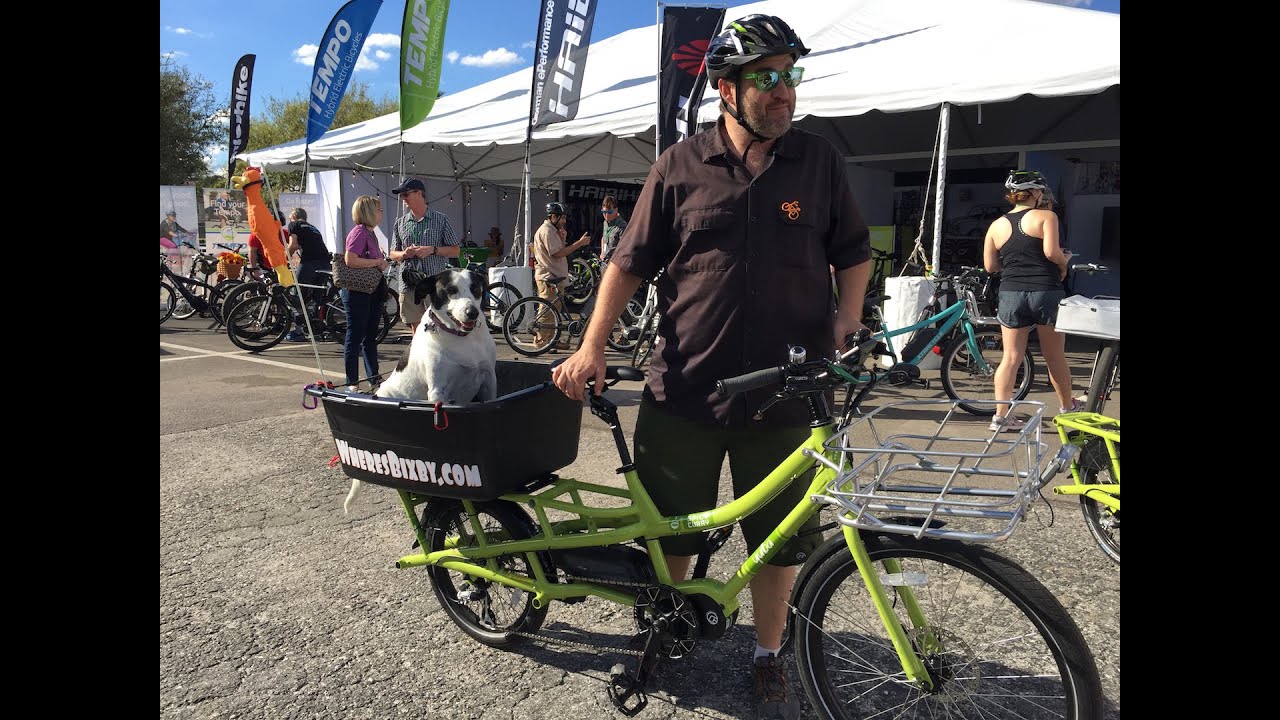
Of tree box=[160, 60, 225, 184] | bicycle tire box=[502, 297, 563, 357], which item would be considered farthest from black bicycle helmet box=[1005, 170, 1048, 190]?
tree box=[160, 60, 225, 184]

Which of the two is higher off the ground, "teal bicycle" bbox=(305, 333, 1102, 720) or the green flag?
the green flag

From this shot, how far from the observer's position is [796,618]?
2.15 m

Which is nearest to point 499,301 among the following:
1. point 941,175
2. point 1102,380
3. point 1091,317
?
point 941,175

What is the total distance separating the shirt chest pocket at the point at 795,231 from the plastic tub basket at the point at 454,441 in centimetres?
88

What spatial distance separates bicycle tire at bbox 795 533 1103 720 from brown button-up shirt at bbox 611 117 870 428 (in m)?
0.54

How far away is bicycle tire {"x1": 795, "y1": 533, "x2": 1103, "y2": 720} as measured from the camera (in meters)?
1.81

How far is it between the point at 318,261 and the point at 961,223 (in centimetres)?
1091

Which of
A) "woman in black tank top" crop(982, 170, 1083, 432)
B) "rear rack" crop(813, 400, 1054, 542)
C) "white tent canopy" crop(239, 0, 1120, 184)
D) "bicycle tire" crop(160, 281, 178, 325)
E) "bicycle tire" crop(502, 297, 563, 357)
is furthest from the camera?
"bicycle tire" crop(160, 281, 178, 325)

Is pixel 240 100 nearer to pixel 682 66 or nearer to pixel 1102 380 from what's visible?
pixel 682 66

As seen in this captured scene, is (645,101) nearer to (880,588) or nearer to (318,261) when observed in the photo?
(318,261)

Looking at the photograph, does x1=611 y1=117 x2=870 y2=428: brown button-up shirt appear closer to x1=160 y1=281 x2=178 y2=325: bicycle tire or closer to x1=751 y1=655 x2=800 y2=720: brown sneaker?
x1=751 y1=655 x2=800 y2=720: brown sneaker

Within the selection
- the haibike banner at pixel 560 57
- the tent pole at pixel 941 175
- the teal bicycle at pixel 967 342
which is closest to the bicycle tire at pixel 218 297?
the haibike banner at pixel 560 57

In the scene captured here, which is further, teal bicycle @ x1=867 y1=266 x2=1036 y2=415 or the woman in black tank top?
teal bicycle @ x1=867 y1=266 x2=1036 y2=415
